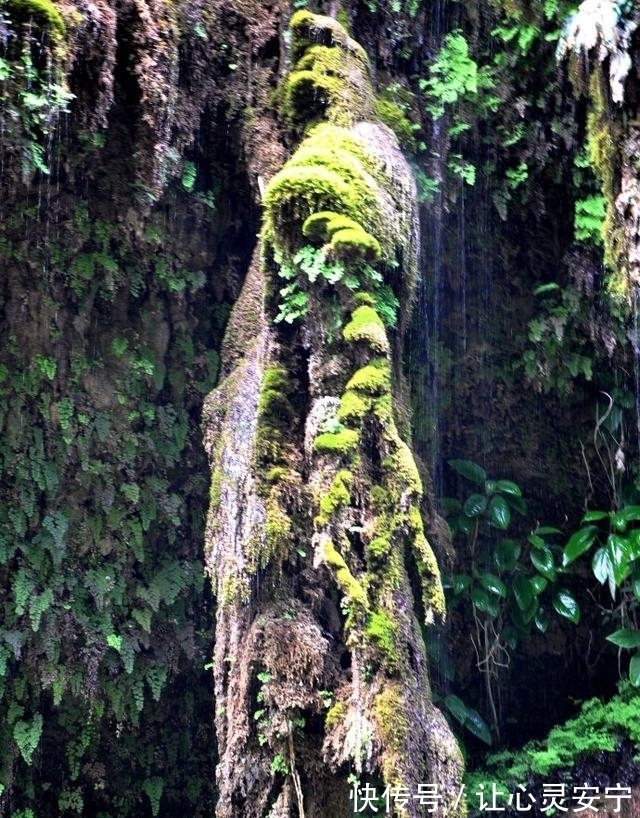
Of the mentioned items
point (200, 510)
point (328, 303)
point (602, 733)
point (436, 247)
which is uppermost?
point (436, 247)

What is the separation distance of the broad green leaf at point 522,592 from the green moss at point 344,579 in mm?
2754

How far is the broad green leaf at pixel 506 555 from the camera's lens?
5914 millimetres

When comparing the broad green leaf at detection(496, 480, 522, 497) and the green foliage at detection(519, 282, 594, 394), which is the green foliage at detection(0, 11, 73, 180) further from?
the broad green leaf at detection(496, 480, 522, 497)

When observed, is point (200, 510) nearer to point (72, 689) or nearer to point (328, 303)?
point (72, 689)

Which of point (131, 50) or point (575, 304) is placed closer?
point (131, 50)

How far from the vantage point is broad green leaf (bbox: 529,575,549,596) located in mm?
5832

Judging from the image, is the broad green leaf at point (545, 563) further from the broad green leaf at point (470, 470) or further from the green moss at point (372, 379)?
the green moss at point (372, 379)

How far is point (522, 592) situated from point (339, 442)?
9.68ft

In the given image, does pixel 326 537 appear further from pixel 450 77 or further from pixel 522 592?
pixel 450 77

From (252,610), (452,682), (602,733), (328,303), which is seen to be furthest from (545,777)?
(328,303)

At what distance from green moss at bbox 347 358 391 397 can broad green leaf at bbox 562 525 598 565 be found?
2828 millimetres

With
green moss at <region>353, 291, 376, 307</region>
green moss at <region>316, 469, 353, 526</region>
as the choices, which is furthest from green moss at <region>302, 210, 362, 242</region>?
green moss at <region>316, 469, 353, 526</region>

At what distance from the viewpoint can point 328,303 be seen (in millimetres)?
3766

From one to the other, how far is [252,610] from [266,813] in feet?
3.06
